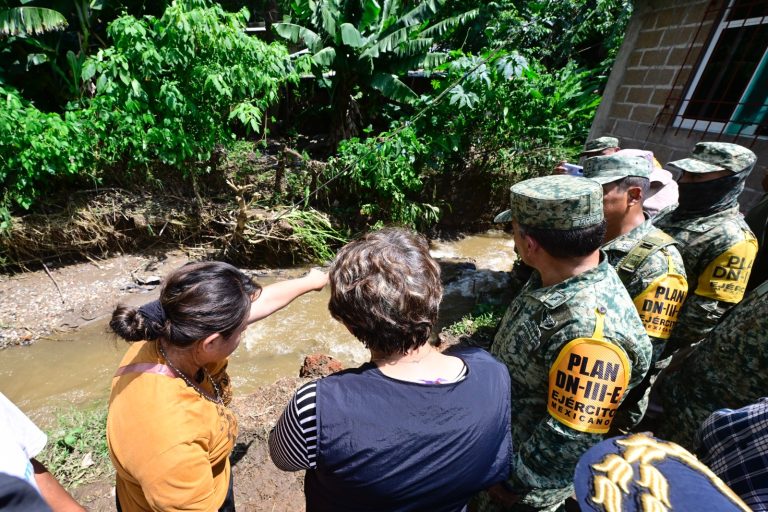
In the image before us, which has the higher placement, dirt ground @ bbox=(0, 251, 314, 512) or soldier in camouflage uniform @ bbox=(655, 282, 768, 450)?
soldier in camouflage uniform @ bbox=(655, 282, 768, 450)

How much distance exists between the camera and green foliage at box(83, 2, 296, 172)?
4094mm

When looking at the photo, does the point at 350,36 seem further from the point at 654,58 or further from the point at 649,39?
the point at 654,58

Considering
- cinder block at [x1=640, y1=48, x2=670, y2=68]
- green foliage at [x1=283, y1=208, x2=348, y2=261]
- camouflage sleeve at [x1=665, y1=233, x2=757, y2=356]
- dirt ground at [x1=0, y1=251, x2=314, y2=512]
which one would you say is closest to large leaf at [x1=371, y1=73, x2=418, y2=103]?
green foliage at [x1=283, y1=208, x2=348, y2=261]

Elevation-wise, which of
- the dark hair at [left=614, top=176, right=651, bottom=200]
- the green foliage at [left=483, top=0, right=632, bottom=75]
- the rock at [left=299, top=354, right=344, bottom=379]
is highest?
the green foliage at [left=483, top=0, right=632, bottom=75]

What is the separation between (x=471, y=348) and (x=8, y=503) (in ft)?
3.86

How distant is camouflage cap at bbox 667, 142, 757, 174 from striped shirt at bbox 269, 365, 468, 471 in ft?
7.79

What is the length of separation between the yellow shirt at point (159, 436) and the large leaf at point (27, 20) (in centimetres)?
677

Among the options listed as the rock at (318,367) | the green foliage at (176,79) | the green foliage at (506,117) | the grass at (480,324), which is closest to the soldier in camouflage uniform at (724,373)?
the grass at (480,324)

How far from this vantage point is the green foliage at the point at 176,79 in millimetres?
4094

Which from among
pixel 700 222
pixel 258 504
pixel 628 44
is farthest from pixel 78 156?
pixel 628 44

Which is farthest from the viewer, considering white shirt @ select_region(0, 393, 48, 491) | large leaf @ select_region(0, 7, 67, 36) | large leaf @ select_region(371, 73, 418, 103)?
large leaf @ select_region(371, 73, 418, 103)

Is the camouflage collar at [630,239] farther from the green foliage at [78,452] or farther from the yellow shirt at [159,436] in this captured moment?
the green foliage at [78,452]

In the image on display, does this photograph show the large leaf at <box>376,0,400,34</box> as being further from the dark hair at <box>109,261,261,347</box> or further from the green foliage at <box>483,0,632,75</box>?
the dark hair at <box>109,261,261,347</box>

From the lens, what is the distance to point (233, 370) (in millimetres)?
4195
